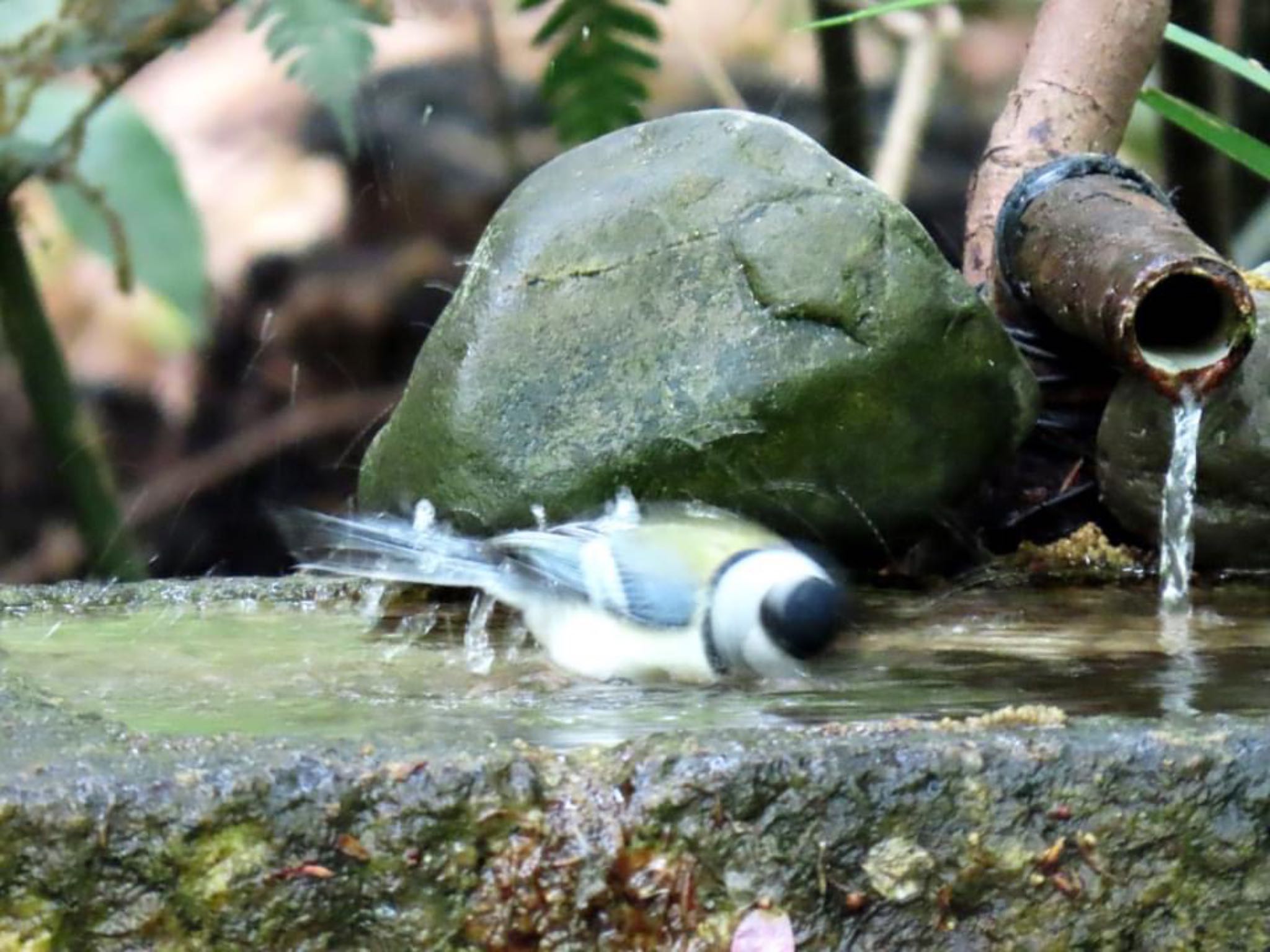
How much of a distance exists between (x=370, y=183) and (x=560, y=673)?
4832 millimetres

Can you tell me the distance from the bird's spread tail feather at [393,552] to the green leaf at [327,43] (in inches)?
29.3

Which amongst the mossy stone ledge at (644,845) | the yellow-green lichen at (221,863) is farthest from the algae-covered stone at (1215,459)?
the yellow-green lichen at (221,863)

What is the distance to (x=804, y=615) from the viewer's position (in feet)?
7.75

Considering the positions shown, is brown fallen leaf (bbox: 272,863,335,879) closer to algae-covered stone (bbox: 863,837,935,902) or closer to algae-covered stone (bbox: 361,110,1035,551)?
algae-covered stone (bbox: 863,837,935,902)

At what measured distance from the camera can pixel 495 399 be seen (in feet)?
9.97

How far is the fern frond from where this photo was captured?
189 inches

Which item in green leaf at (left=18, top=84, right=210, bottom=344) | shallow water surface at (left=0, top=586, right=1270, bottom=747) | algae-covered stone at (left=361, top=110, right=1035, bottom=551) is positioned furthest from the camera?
green leaf at (left=18, top=84, right=210, bottom=344)

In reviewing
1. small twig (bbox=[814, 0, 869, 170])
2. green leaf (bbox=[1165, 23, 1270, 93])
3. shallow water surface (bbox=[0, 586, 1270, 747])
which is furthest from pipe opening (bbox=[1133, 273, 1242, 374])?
small twig (bbox=[814, 0, 869, 170])

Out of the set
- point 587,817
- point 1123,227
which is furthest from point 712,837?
point 1123,227

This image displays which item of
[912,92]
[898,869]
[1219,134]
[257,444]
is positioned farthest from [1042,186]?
[257,444]

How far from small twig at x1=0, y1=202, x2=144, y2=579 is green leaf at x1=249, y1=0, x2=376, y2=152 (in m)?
1.22

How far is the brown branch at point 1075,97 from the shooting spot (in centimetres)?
397

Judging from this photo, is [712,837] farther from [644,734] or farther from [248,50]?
[248,50]

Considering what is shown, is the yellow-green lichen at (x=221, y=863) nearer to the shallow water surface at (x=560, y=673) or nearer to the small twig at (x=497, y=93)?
the shallow water surface at (x=560, y=673)
